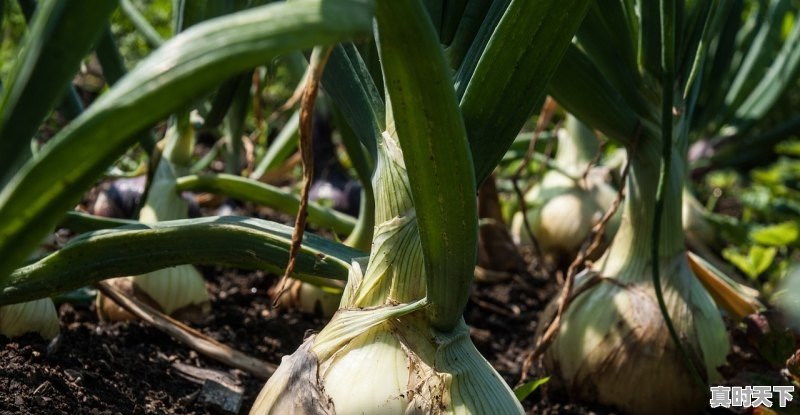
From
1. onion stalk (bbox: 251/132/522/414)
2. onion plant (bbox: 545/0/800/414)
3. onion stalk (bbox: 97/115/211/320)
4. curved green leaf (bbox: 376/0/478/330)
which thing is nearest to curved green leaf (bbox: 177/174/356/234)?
onion stalk (bbox: 97/115/211/320)

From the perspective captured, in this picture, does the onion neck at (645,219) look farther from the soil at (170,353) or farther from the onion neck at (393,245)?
the onion neck at (393,245)

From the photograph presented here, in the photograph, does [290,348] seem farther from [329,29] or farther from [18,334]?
[329,29]

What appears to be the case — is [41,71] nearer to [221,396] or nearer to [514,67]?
[514,67]

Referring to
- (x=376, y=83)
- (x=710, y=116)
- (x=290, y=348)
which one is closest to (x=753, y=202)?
(x=710, y=116)

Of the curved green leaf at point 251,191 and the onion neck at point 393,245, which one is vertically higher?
the curved green leaf at point 251,191

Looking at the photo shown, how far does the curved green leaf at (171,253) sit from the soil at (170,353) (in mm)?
74

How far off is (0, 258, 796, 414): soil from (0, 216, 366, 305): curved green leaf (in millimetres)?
74

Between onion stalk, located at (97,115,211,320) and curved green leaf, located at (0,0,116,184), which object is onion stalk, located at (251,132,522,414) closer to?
curved green leaf, located at (0,0,116,184)

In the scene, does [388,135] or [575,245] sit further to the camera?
[575,245]

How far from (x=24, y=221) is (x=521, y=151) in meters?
1.75

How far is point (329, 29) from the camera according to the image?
59 cm

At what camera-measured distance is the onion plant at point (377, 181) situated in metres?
0.58

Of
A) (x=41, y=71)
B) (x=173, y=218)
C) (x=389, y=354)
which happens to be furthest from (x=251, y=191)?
(x=41, y=71)

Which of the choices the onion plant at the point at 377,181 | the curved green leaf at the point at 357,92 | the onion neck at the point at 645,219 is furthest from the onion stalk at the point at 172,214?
the onion neck at the point at 645,219
